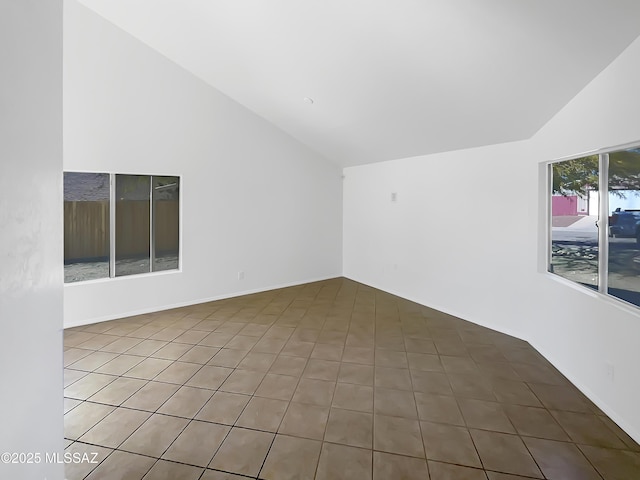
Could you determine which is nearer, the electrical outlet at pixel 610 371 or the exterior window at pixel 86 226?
the electrical outlet at pixel 610 371

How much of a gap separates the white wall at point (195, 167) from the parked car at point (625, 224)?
4521mm

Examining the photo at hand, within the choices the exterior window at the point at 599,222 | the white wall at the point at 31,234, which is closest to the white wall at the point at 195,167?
the white wall at the point at 31,234

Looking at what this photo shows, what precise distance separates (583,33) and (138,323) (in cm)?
509

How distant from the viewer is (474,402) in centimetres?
271

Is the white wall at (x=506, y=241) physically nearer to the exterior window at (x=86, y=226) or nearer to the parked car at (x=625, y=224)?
the parked car at (x=625, y=224)

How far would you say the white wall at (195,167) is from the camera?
14.1ft

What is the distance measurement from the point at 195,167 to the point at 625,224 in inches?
191

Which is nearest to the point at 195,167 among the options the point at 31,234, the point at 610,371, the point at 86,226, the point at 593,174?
the point at 86,226

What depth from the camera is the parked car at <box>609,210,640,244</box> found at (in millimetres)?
2498

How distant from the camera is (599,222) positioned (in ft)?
9.43

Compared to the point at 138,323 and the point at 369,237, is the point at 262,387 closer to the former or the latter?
the point at 138,323

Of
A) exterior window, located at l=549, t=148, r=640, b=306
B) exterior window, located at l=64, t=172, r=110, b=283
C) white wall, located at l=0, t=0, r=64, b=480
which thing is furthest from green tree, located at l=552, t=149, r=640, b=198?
exterior window, located at l=64, t=172, r=110, b=283

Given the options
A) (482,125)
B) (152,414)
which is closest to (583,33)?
(482,125)

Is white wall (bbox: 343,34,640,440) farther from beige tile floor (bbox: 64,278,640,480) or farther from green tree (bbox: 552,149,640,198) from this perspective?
beige tile floor (bbox: 64,278,640,480)
